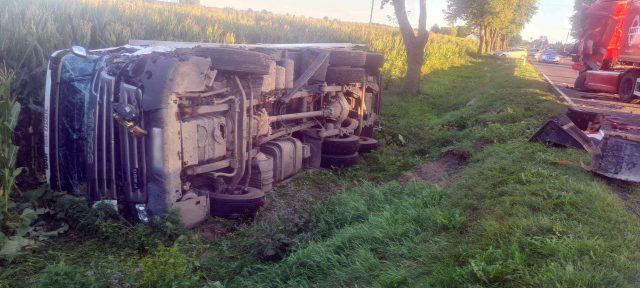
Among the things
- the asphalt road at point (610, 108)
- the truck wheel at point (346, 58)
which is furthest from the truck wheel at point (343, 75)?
the asphalt road at point (610, 108)

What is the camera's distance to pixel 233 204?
5.34 metres

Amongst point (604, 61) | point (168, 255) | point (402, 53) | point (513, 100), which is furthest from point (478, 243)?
point (402, 53)

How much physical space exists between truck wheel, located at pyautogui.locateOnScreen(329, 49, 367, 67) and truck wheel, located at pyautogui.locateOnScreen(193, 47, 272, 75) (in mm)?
2478

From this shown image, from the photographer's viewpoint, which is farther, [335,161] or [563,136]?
[335,161]

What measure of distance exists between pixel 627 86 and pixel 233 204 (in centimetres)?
1297

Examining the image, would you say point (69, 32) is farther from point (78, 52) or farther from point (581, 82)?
point (581, 82)

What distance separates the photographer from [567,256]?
11.3ft

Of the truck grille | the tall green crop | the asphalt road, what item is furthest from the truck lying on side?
the asphalt road

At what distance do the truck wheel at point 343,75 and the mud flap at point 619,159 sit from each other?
380 centimetres

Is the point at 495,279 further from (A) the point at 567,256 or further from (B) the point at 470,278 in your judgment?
(A) the point at 567,256

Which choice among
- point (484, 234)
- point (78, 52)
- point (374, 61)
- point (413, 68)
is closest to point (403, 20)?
point (413, 68)

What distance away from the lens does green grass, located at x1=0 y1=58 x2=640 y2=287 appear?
135 inches

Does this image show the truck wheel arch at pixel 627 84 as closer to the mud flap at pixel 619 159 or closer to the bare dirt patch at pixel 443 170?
the bare dirt patch at pixel 443 170

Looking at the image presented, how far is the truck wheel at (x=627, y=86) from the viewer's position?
1375 cm
